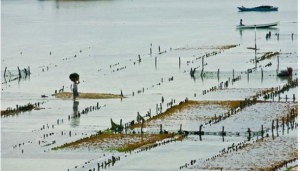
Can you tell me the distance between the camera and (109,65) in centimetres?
6781

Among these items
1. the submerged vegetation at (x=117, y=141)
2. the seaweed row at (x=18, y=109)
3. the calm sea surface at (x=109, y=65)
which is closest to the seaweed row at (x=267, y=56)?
the calm sea surface at (x=109, y=65)

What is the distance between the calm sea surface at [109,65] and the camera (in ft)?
132

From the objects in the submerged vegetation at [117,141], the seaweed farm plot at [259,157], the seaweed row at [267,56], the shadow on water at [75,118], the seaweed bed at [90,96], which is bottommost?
the seaweed farm plot at [259,157]

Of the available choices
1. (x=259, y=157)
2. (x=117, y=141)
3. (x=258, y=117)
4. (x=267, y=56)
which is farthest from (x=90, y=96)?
(x=267, y=56)

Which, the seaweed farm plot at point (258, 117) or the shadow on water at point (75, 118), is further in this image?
the shadow on water at point (75, 118)

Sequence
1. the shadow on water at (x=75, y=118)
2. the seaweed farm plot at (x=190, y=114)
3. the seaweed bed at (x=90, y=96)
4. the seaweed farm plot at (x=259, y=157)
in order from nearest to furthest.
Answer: the seaweed farm plot at (x=259, y=157) < the seaweed farm plot at (x=190, y=114) < the shadow on water at (x=75, y=118) < the seaweed bed at (x=90, y=96)

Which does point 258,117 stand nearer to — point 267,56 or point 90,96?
point 90,96

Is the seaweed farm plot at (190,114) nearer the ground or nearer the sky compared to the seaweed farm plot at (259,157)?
nearer the sky

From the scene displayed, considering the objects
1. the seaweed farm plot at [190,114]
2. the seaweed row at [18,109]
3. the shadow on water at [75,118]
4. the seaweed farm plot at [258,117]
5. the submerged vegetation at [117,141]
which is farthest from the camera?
the seaweed row at [18,109]

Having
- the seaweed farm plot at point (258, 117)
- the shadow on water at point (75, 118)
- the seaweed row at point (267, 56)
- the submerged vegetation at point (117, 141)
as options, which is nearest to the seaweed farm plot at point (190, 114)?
the seaweed farm plot at point (258, 117)

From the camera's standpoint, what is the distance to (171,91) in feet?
169

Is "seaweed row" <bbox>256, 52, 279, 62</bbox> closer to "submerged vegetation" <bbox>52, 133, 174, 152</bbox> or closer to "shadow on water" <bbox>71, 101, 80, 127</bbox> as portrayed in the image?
"shadow on water" <bbox>71, 101, 80, 127</bbox>

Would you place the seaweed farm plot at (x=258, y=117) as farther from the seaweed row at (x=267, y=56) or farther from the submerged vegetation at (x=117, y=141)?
the seaweed row at (x=267, y=56)

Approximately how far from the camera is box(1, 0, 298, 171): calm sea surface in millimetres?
40250
